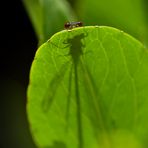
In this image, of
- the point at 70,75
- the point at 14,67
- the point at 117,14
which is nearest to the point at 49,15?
the point at 117,14

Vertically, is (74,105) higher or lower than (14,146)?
higher

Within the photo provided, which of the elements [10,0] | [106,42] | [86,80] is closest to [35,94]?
[86,80]

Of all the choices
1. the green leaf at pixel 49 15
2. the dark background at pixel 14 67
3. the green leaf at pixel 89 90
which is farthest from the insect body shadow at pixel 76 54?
the dark background at pixel 14 67

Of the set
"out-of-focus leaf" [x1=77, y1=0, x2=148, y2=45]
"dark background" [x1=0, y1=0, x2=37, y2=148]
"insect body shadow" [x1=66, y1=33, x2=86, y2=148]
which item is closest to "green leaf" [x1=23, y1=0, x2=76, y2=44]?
"out-of-focus leaf" [x1=77, y1=0, x2=148, y2=45]

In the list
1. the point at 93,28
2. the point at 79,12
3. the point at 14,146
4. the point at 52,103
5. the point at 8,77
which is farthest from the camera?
the point at 8,77

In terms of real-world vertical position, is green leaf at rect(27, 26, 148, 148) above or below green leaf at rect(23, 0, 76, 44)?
below

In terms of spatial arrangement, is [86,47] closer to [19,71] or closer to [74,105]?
[74,105]

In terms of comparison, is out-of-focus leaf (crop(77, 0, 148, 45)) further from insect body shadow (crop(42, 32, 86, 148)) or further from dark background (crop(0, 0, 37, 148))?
dark background (crop(0, 0, 37, 148))

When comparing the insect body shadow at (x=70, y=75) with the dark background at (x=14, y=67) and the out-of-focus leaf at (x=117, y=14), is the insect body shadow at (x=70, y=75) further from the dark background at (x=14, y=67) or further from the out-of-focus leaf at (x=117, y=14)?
the dark background at (x=14, y=67)
